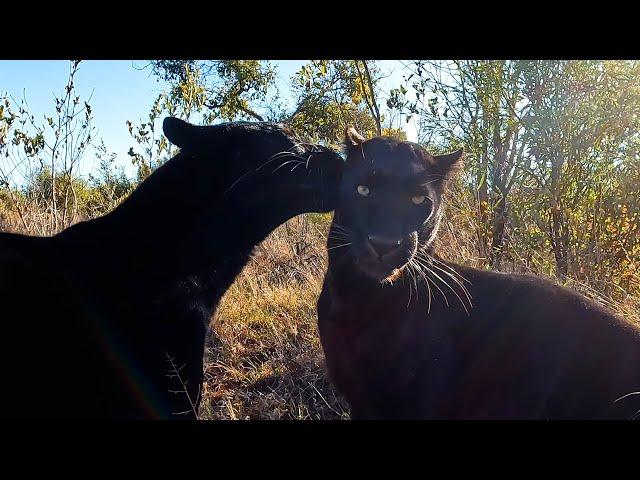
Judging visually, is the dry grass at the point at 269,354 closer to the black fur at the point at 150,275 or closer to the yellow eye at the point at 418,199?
the black fur at the point at 150,275

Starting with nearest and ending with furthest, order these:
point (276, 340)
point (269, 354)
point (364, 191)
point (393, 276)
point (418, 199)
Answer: point (393, 276) → point (364, 191) → point (418, 199) → point (269, 354) → point (276, 340)

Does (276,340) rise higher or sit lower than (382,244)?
lower

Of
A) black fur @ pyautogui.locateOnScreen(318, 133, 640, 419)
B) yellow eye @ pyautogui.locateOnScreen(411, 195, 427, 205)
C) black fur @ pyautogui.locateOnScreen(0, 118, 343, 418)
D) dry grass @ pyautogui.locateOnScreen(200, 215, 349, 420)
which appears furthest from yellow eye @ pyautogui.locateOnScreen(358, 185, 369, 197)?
dry grass @ pyautogui.locateOnScreen(200, 215, 349, 420)

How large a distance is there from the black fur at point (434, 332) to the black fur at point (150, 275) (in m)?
0.50

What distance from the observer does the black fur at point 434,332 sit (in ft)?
9.23

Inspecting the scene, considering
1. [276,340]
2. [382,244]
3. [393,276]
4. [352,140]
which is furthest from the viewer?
[276,340]

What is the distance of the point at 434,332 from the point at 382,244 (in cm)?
60

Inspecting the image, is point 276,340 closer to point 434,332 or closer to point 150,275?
point 150,275

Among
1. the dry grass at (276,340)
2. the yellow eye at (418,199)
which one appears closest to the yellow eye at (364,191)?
the yellow eye at (418,199)

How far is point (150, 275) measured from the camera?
3143mm

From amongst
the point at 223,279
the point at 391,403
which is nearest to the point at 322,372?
the point at 223,279

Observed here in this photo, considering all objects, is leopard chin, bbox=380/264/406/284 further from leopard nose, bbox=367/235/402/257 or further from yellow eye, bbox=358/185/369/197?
yellow eye, bbox=358/185/369/197

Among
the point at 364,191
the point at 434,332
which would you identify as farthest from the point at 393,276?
the point at 364,191

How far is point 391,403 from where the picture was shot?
2775mm
